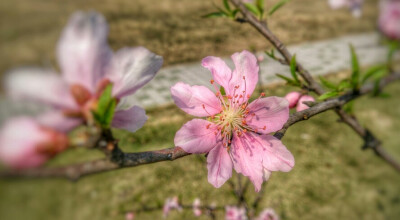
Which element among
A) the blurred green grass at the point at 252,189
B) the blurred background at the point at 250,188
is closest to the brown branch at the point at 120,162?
the blurred background at the point at 250,188

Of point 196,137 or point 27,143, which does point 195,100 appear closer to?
point 196,137

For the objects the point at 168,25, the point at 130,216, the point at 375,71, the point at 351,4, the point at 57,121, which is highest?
the point at 57,121

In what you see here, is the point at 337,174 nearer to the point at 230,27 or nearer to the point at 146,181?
the point at 146,181

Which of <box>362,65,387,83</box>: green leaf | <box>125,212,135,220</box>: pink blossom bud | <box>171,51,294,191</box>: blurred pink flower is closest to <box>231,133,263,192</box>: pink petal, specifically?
<box>171,51,294,191</box>: blurred pink flower

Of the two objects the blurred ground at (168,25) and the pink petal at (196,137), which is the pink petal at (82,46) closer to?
the pink petal at (196,137)

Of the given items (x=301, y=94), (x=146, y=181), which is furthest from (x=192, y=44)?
(x=301, y=94)

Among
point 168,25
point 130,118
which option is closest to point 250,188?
point 130,118
